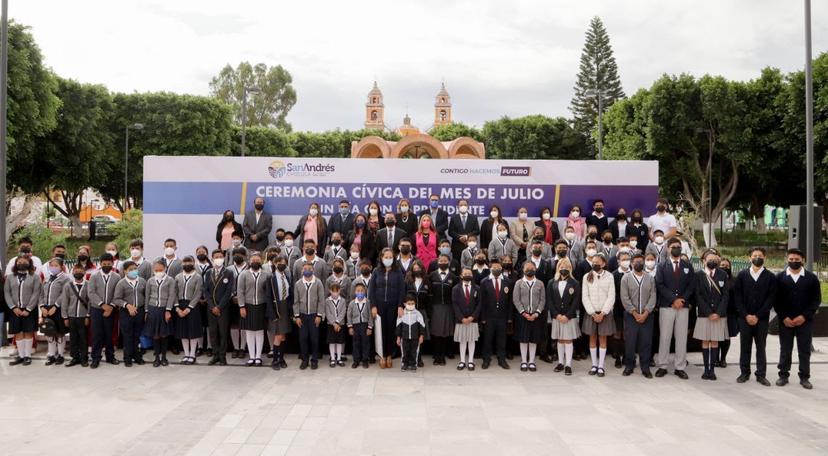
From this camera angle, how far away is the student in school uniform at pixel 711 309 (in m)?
9.48

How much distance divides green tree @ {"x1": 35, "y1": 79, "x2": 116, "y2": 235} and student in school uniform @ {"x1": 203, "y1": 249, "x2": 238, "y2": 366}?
2710cm

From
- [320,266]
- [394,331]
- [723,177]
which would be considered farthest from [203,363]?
[723,177]

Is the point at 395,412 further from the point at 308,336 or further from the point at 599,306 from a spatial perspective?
the point at 599,306

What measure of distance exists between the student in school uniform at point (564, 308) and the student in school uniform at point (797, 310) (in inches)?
109

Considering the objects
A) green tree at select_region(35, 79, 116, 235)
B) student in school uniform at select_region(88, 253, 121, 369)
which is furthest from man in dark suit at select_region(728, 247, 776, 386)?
green tree at select_region(35, 79, 116, 235)

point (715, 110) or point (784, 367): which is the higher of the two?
point (715, 110)

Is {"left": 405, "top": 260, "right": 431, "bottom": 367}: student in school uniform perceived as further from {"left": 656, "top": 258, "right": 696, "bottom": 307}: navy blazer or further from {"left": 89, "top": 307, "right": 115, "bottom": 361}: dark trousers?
{"left": 89, "top": 307, "right": 115, "bottom": 361}: dark trousers

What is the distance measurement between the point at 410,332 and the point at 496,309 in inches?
53.5

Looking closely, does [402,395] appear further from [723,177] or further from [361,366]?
[723,177]

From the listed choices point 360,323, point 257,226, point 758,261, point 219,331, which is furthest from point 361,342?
point 758,261

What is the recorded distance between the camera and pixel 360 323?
992cm

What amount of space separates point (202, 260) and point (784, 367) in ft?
28.8

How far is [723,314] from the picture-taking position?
950cm

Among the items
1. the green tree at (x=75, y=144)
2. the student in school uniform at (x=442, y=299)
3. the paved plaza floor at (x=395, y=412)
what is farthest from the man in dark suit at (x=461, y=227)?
the green tree at (x=75, y=144)
